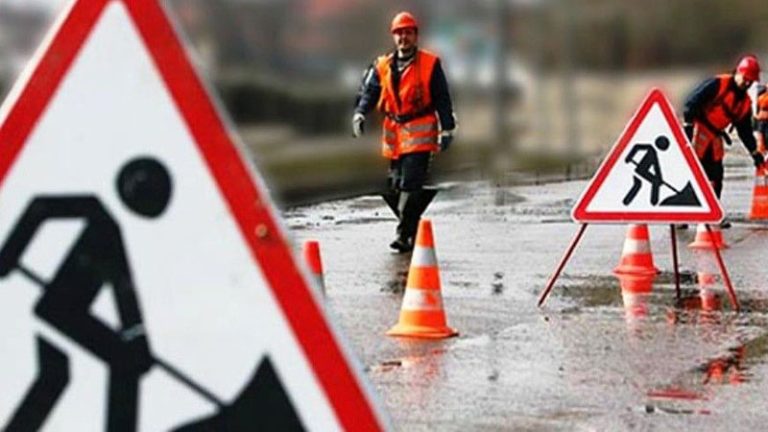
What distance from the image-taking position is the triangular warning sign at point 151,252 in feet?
9.41

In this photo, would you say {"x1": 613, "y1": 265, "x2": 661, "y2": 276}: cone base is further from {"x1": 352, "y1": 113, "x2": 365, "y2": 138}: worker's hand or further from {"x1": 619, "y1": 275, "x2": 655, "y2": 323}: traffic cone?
{"x1": 352, "y1": 113, "x2": 365, "y2": 138}: worker's hand

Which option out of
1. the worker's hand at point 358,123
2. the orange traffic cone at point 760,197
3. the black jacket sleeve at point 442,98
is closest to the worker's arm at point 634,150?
the black jacket sleeve at point 442,98

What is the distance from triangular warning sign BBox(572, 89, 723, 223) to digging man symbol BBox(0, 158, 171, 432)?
731 centimetres

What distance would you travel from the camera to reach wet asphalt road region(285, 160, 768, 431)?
702 cm

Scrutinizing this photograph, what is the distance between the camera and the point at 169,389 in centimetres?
290

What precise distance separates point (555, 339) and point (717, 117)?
256 inches

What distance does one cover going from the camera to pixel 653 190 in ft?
33.0

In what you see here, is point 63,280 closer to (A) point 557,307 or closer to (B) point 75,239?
(B) point 75,239

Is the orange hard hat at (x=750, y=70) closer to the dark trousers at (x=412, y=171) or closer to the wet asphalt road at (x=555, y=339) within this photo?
the wet asphalt road at (x=555, y=339)

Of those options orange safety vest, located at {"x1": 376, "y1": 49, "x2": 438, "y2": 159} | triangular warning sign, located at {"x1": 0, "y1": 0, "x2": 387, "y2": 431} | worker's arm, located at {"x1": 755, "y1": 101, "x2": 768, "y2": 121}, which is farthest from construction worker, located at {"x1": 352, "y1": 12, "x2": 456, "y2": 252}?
worker's arm, located at {"x1": 755, "y1": 101, "x2": 768, "y2": 121}

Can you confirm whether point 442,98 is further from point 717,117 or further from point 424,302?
point 424,302

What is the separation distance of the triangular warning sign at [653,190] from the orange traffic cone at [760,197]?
7089mm

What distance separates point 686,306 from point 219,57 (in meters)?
4.16

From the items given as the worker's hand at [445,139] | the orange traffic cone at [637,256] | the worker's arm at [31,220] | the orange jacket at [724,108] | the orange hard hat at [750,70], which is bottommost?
the orange traffic cone at [637,256]
